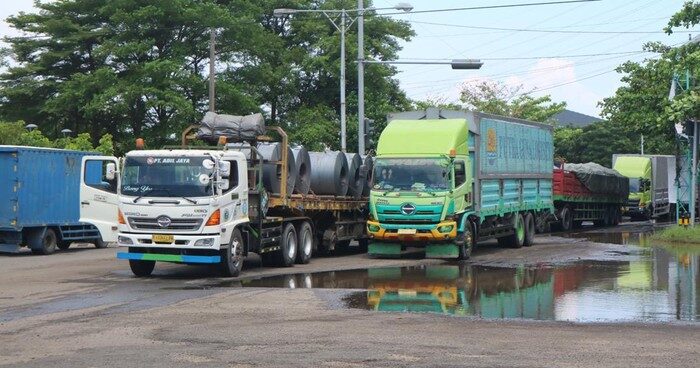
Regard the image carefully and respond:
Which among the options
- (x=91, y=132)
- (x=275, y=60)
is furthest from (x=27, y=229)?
(x=275, y=60)

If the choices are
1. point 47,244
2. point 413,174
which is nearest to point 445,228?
point 413,174

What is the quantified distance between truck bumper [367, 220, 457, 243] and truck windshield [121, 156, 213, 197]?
5.93 metres

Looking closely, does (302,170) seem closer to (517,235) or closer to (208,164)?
(208,164)

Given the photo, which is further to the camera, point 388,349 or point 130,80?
point 130,80

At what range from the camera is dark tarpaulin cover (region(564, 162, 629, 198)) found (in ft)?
139

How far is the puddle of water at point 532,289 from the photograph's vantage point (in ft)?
49.1

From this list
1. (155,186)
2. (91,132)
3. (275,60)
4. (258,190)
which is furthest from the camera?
(275,60)

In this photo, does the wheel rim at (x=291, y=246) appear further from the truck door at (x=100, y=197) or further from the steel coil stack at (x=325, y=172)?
the truck door at (x=100, y=197)

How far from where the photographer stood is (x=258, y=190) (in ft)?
68.6

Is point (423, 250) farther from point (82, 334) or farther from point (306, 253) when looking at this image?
point (82, 334)

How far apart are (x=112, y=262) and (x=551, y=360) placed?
51.0 ft

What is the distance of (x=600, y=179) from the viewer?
44125 millimetres

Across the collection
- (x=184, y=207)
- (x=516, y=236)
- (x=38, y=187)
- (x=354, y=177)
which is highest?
(x=354, y=177)

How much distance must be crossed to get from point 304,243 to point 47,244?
8.11 metres
